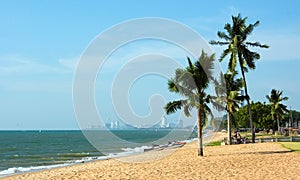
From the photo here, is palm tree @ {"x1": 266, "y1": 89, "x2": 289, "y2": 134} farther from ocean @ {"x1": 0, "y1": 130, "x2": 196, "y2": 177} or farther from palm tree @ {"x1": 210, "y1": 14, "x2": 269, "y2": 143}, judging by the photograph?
palm tree @ {"x1": 210, "y1": 14, "x2": 269, "y2": 143}

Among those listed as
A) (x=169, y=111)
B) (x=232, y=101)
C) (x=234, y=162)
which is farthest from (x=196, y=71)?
(x=232, y=101)

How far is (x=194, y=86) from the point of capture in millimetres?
21734

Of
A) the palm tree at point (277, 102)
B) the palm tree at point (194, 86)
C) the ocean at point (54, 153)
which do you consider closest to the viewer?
the palm tree at point (194, 86)

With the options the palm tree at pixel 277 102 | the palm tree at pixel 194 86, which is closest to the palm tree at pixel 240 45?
the palm tree at pixel 194 86

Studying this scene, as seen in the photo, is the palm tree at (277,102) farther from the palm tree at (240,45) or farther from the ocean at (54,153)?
the palm tree at (240,45)

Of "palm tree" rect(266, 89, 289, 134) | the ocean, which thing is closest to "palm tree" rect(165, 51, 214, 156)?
the ocean

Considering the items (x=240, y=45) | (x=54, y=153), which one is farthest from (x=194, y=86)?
(x=54, y=153)

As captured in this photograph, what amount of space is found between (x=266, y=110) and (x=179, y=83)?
6037cm

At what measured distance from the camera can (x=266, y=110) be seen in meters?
77.7

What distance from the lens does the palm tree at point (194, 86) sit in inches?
849

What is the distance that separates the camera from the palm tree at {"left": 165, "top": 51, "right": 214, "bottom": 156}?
70.7 ft

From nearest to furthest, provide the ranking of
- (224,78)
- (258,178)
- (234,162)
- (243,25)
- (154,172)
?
(258,178) < (154,172) < (234,162) < (224,78) < (243,25)

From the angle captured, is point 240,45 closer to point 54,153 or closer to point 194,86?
point 194,86

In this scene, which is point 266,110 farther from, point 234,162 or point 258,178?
point 258,178
